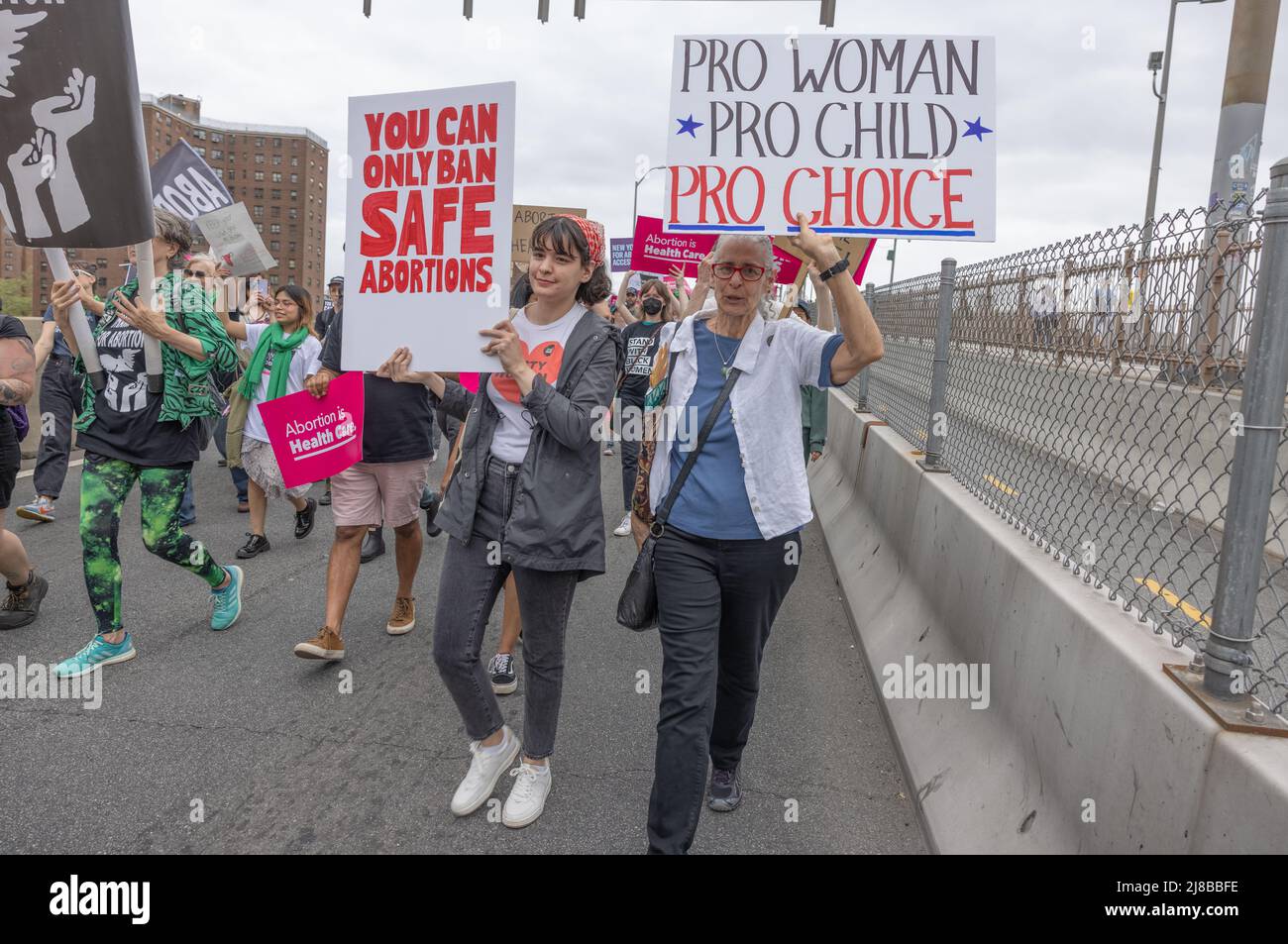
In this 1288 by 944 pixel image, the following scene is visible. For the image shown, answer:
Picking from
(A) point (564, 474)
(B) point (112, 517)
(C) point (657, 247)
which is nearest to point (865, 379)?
(C) point (657, 247)

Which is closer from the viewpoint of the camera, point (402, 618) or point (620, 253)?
point (402, 618)

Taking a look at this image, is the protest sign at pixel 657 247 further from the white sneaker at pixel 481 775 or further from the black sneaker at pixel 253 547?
the white sneaker at pixel 481 775

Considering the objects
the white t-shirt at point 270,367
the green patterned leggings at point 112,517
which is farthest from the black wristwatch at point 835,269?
the white t-shirt at point 270,367

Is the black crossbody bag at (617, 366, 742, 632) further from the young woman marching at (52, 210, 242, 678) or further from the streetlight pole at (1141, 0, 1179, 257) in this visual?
the streetlight pole at (1141, 0, 1179, 257)

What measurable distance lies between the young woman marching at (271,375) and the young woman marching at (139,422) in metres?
0.79

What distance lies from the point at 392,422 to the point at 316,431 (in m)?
0.44

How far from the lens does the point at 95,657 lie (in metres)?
4.37

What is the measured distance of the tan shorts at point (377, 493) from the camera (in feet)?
15.7

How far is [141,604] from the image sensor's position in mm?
5359

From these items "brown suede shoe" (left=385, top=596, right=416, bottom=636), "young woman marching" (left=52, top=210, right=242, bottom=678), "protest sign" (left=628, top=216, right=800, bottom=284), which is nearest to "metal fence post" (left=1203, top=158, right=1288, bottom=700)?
"brown suede shoe" (left=385, top=596, right=416, bottom=636)

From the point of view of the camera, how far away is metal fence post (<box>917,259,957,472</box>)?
15.6ft

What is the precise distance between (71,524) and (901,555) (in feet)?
21.4

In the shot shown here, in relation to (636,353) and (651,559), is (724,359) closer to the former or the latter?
(651,559)

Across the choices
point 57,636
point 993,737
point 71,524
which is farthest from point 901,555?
point 71,524
